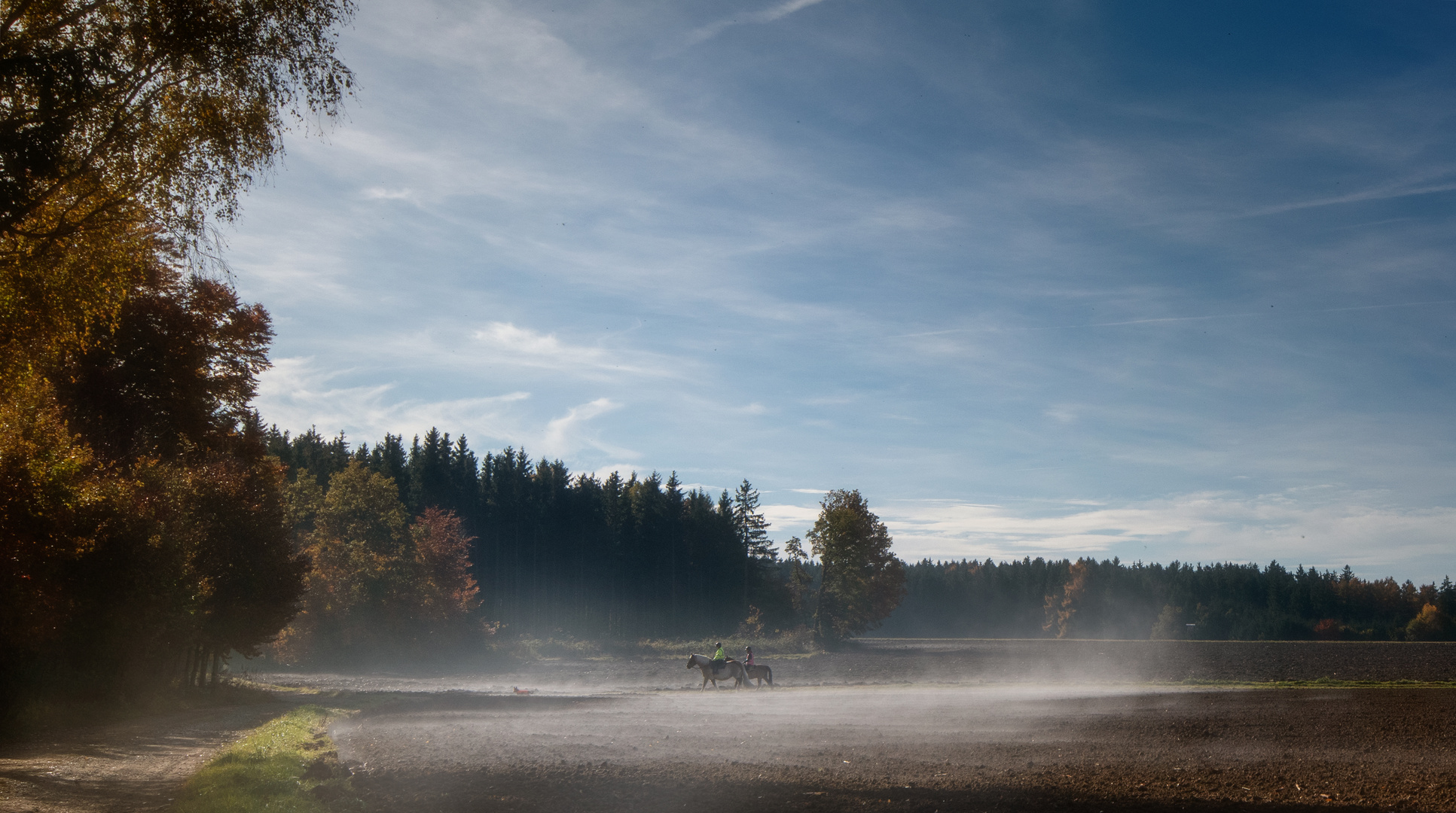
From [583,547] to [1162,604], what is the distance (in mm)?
113645

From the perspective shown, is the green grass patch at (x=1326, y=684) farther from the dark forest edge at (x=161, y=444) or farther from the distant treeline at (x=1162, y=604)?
the distant treeline at (x=1162, y=604)

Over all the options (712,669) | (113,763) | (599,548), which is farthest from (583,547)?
(113,763)

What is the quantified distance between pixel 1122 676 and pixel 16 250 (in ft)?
164

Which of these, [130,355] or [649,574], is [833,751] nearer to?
[130,355]

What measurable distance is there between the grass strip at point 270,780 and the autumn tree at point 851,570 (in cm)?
6888

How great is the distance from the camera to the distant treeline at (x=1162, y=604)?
136250 millimetres

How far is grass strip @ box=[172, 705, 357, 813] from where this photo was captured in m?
10.9

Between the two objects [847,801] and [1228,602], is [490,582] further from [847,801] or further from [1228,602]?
[1228,602]

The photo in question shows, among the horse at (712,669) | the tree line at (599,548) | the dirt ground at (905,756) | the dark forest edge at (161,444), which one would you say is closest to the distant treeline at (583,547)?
the tree line at (599,548)

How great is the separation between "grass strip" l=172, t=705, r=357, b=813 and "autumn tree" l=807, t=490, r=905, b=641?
Result: 226 feet

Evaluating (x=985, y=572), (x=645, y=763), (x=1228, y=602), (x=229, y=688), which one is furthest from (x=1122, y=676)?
(x=985, y=572)

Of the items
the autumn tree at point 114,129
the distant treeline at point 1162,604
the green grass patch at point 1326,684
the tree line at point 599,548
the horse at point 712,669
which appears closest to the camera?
the autumn tree at point 114,129

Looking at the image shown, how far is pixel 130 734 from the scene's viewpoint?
1983cm

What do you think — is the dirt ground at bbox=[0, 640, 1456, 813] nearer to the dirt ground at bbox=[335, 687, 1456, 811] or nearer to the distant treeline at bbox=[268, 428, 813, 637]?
the dirt ground at bbox=[335, 687, 1456, 811]
